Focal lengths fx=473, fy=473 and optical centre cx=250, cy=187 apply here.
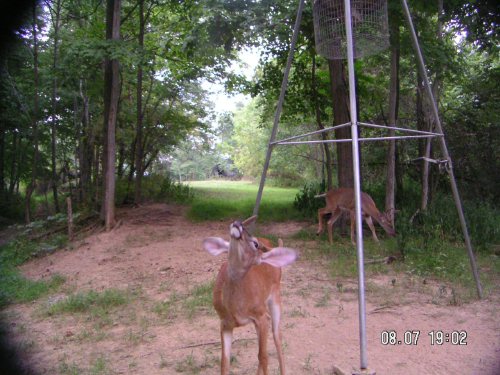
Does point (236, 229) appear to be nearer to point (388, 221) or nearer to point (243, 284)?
point (243, 284)

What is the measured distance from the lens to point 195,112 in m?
15.6

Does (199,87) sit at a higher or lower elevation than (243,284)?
higher

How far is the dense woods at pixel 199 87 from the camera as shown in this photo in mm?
9562

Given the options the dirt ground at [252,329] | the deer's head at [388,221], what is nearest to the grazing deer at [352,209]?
the deer's head at [388,221]

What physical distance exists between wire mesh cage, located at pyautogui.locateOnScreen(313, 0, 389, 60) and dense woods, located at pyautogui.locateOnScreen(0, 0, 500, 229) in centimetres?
300

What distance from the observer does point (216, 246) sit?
3.30m

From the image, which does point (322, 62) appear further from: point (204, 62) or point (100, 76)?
point (100, 76)

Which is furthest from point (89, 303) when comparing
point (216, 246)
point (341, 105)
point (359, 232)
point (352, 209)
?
point (341, 105)

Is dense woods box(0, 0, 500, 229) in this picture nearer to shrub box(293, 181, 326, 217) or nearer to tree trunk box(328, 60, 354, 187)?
tree trunk box(328, 60, 354, 187)

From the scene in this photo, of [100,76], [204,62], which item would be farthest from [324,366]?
[100,76]

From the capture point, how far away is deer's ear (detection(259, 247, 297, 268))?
3.21 m

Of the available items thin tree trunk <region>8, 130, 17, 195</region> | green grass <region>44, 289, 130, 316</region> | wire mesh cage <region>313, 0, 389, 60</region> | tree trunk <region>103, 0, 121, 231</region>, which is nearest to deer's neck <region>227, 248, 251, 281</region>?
wire mesh cage <region>313, 0, 389, 60</region>

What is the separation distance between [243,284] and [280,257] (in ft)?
1.25

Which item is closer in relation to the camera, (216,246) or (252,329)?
(216,246)
